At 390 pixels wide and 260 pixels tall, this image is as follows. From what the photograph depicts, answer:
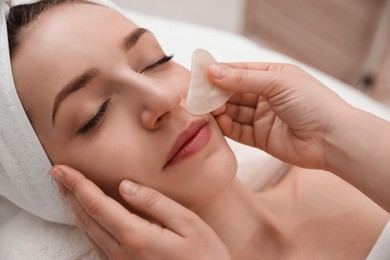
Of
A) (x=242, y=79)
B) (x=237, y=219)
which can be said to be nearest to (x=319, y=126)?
(x=242, y=79)

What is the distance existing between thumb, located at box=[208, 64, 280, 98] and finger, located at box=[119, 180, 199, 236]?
26 cm

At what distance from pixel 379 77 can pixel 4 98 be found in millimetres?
1808

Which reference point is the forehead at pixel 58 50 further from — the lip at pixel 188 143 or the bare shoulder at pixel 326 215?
the bare shoulder at pixel 326 215

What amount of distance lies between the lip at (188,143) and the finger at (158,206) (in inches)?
2.7

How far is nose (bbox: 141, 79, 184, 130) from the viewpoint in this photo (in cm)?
87

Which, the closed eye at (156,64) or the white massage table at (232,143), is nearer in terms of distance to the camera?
the closed eye at (156,64)

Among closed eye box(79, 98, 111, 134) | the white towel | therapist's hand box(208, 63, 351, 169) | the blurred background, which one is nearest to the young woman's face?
closed eye box(79, 98, 111, 134)

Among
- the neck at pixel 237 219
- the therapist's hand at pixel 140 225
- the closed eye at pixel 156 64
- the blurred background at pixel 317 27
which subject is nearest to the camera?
the therapist's hand at pixel 140 225

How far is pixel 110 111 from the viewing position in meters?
0.90

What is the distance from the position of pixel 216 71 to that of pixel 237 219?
0.37m

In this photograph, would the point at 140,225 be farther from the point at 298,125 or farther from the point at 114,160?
the point at 298,125

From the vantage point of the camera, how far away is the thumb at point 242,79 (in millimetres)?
932

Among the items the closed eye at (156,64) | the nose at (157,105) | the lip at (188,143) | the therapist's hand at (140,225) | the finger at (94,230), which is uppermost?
the closed eye at (156,64)

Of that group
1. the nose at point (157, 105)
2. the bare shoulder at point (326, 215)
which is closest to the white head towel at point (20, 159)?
the nose at point (157, 105)
